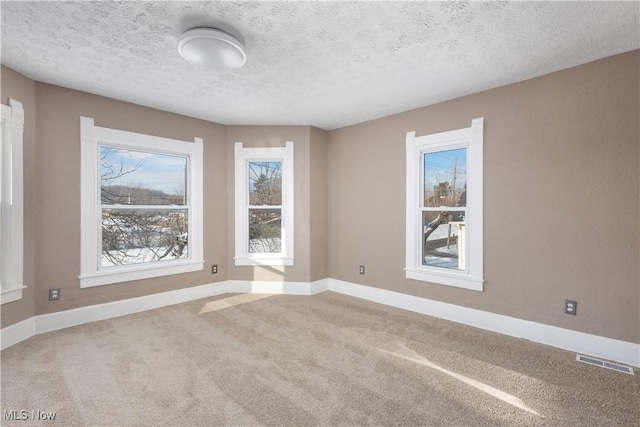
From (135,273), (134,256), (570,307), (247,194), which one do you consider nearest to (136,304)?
(135,273)

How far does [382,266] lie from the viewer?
4.32m

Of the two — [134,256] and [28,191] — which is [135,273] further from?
[28,191]

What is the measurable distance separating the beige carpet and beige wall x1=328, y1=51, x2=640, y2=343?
17.7 inches

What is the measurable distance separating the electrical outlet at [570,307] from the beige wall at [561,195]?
1.4 inches

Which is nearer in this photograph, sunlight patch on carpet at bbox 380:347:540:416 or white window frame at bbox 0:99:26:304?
sunlight patch on carpet at bbox 380:347:540:416

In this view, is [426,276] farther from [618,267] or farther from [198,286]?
[198,286]

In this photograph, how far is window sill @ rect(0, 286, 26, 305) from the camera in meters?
2.80

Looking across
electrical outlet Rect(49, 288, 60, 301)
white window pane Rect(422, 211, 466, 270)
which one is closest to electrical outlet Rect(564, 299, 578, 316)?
white window pane Rect(422, 211, 466, 270)

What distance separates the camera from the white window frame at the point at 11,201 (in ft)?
9.35

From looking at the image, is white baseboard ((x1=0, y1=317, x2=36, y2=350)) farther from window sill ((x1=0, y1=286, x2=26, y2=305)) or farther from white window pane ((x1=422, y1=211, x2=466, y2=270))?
white window pane ((x1=422, y1=211, x2=466, y2=270))

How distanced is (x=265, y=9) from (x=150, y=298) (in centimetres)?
353

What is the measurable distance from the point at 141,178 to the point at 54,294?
155 centimetres

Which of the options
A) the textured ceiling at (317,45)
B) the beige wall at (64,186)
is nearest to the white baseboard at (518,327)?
the textured ceiling at (317,45)

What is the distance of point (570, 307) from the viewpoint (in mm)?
2822
